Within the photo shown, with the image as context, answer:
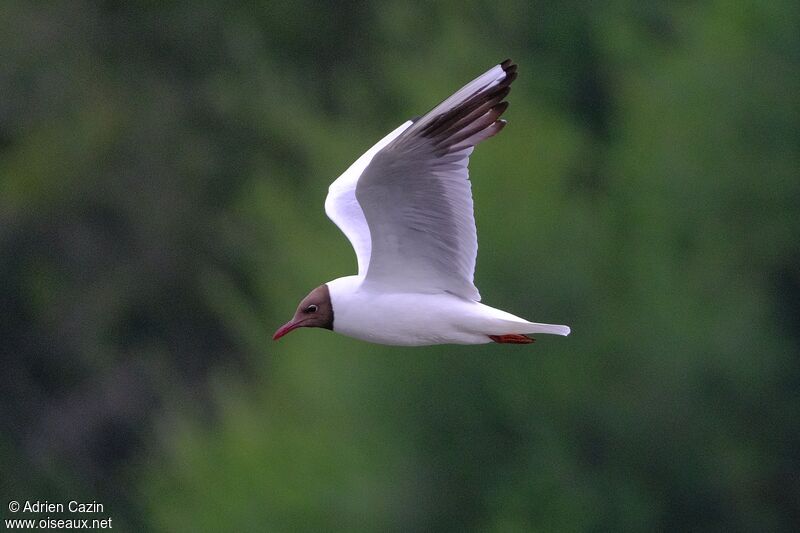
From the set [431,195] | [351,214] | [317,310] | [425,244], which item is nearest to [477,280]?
[351,214]

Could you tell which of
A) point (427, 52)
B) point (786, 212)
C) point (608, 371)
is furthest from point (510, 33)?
point (608, 371)

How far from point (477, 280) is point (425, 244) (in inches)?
164

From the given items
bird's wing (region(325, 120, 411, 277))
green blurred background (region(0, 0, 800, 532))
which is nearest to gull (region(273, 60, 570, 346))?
bird's wing (region(325, 120, 411, 277))

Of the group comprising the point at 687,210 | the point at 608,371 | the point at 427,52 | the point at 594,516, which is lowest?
the point at 594,516

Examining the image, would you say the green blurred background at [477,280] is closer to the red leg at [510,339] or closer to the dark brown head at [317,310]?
the red leg at [510,339]

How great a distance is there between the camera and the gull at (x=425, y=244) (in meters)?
5.65

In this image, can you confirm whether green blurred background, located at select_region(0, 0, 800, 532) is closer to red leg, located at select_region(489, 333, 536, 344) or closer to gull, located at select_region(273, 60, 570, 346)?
red leg, located at select_region(489, 333, 536, 344)

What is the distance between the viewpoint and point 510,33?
15344 mm

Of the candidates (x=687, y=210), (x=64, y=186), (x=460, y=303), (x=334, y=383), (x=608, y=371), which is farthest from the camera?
(x=64, y=186)

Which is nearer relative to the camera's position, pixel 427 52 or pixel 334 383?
pixel 334 383

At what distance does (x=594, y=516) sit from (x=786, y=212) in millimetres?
2797

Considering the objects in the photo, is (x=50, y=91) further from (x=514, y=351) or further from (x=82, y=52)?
(x=514, y=351)

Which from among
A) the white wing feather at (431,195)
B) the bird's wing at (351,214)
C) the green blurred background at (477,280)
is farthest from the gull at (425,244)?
the green blurred background at (477,280)

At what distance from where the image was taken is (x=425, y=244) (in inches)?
236
